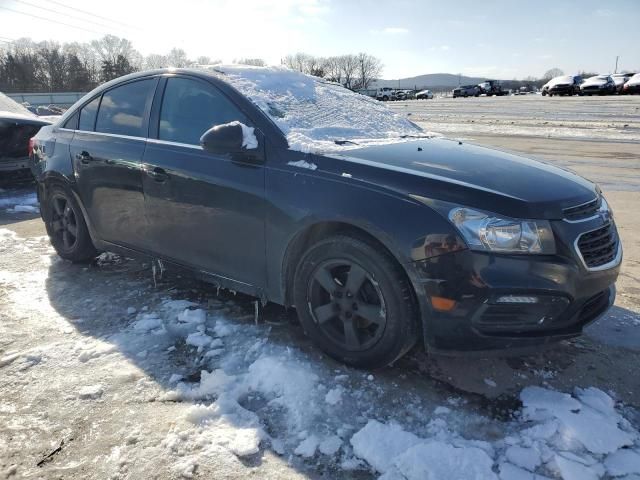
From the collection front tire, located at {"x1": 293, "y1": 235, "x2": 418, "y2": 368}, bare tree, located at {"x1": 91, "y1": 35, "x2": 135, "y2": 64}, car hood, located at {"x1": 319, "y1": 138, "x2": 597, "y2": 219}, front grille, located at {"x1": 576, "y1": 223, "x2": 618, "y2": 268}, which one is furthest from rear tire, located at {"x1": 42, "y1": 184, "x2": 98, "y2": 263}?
bare tree, located at {"x1": 91, "y1": 35, "x2": 135, "y2": 64}

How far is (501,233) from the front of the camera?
230cm

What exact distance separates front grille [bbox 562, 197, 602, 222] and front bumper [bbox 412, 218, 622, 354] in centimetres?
9

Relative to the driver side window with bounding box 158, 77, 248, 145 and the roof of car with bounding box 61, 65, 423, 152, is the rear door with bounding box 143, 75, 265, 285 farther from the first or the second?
the roof of car with bounding box 61, 65, 423, 152

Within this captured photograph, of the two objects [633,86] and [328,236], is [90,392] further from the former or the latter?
[633,86]

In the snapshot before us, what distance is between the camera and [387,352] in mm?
2588

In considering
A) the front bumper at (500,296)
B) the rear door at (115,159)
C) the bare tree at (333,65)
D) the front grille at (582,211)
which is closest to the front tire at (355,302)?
the front bumper at (500,296)

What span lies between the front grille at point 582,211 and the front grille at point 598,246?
0.09m

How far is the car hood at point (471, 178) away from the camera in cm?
238

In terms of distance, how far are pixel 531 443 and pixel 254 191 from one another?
192 cm

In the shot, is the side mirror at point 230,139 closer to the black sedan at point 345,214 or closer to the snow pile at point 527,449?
the black sedan at point 345,214

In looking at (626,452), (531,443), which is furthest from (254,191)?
(626,452)

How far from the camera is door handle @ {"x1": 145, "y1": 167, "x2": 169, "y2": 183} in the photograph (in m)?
3.36

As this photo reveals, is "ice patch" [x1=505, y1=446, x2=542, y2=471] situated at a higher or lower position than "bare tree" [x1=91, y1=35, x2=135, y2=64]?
lower

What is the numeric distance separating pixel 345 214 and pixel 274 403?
Result: 1017 mm
